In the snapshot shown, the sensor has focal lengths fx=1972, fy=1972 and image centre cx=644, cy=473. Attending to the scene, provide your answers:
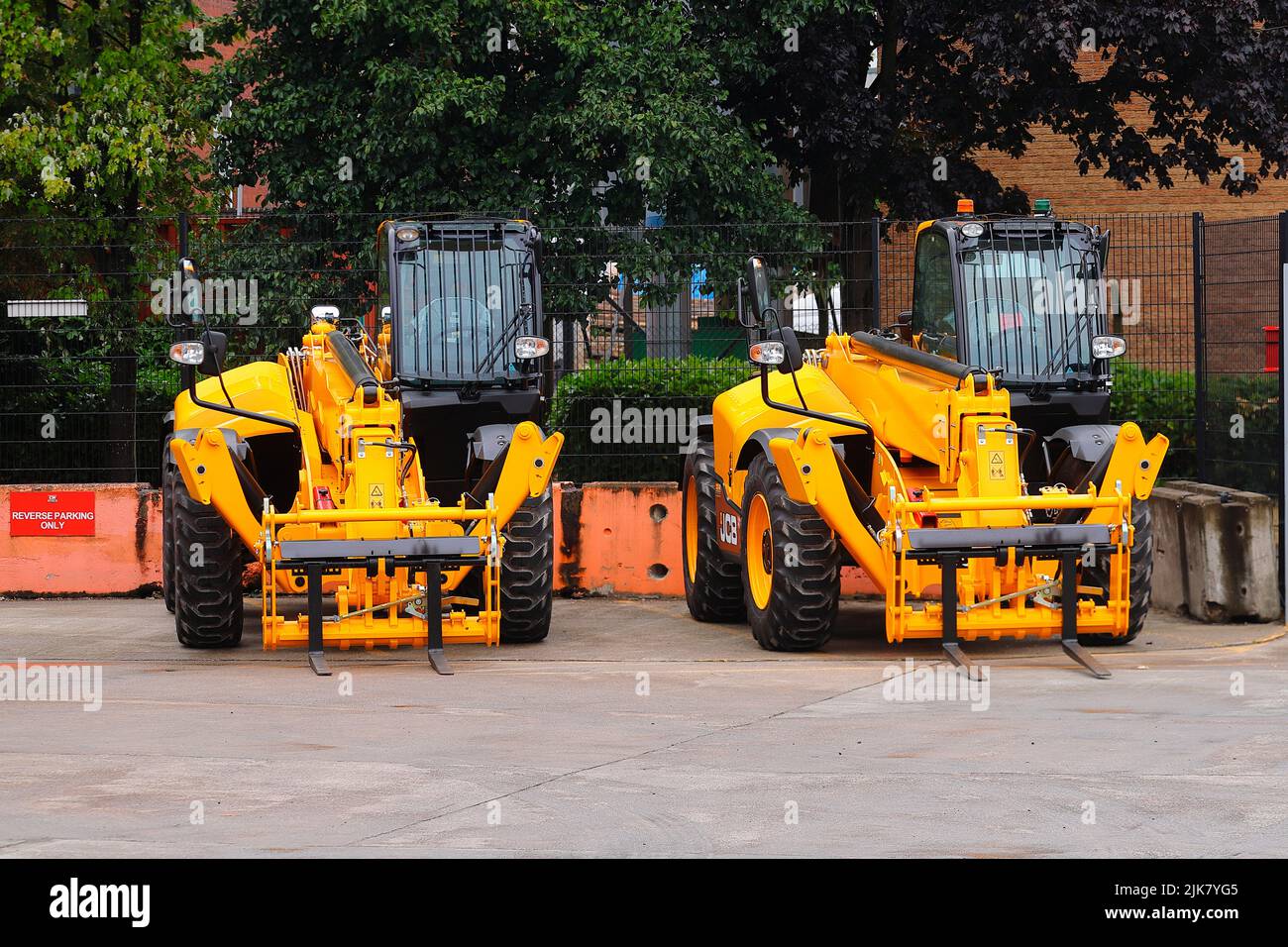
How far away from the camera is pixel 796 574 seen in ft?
42.5

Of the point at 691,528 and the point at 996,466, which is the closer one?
the point at 996,466

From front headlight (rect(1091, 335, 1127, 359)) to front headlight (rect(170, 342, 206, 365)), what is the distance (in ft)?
19.8

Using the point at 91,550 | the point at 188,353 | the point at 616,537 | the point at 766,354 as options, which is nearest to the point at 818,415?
the point at 766,354

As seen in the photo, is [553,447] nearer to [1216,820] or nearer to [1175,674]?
[1175,674]

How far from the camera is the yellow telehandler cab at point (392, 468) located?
500 inches

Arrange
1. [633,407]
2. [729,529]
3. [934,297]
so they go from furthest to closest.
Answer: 1. [633,407]
2. [729,529]
3. [934,297]

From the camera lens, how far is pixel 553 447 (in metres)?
13.2

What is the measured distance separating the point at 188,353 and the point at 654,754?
4.99 meters

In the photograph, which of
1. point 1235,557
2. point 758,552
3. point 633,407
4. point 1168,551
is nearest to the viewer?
point 758,552

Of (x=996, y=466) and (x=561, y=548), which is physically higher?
(x=996, y=466)

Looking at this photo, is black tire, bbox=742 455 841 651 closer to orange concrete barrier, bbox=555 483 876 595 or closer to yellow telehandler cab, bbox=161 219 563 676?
yellow telehandler cab, bbox=161 219 563 676

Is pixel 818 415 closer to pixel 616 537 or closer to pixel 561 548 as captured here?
pixel 616 537

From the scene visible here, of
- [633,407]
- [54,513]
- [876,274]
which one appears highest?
[876,274]

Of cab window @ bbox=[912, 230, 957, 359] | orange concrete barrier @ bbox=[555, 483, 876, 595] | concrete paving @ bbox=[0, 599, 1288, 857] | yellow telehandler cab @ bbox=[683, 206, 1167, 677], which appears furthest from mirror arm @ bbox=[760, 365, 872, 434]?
orange concrete barrier @ bbox=[555, 483, 876, 595]
